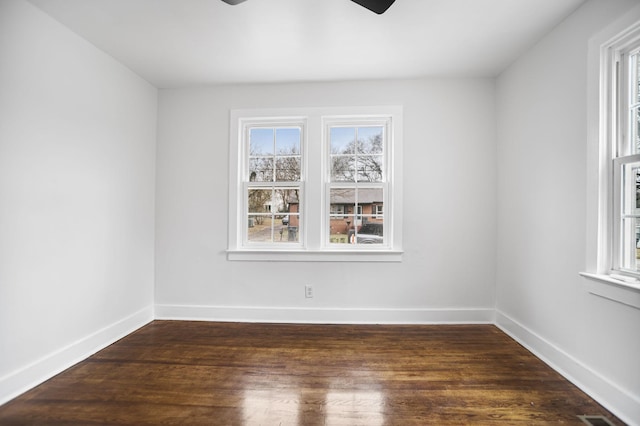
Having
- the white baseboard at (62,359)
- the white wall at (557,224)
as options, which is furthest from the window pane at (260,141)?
the white wall at (557,224)

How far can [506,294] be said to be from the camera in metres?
3.01

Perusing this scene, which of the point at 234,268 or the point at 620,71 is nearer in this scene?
the point at 620,71

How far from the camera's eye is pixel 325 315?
3.26 meters

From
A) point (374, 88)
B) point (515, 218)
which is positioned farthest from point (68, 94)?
point (515, 218)

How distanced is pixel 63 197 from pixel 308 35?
222 cm

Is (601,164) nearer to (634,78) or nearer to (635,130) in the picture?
(635,130)

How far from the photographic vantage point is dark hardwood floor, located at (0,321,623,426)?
177 cm

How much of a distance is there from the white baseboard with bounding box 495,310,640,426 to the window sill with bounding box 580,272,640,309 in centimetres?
51

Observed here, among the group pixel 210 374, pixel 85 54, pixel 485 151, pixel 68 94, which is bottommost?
pixel 210 374

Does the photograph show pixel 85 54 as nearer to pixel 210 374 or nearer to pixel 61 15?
pixel 61 15

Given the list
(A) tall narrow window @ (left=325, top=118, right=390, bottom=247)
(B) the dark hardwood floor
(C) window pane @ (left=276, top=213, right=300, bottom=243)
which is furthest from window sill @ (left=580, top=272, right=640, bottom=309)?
(C) window pane @ (left=276, top=213, right=300, bottom=243)

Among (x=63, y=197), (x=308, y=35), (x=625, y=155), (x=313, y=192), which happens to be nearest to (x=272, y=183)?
(x=313, y=192)

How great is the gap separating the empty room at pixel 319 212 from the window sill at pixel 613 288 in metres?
0.01

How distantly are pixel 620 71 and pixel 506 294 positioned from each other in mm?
2002
